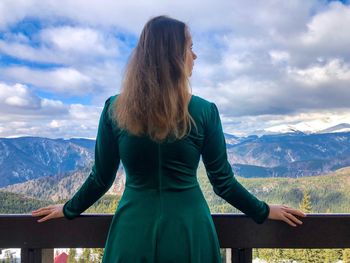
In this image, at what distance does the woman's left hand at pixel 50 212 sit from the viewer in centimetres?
129

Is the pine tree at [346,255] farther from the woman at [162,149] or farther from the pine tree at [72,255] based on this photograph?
the pine tree at [72,255]

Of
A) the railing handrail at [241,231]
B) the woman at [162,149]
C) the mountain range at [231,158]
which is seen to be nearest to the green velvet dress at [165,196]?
the woman at [162,149]

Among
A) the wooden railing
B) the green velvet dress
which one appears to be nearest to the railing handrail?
the wooden railing

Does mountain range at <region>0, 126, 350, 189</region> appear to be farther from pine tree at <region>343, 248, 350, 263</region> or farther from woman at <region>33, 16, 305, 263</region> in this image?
woman at <region>33, 16, 305, 263</region>

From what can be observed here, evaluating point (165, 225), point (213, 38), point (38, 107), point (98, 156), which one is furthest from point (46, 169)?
point (38, 107)

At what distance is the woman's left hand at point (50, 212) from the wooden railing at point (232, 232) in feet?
0.09

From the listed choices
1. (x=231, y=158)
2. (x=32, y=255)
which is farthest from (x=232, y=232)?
(x=231, y=158)

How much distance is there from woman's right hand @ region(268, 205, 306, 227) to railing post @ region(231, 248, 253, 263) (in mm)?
173

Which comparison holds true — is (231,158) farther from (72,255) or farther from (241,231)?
(72,255)

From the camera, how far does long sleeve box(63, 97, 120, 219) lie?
3.86 feet

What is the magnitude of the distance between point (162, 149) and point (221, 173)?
25 centimetres

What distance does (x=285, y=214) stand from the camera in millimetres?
1262

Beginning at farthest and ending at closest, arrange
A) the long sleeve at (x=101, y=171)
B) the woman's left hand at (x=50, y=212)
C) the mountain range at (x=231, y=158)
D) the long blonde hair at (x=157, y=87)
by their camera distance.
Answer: the mountain range at (x=231, y=158) < the woman's left hand at (x=50, y=212) < the long sleeve at (x=101, y=171) < the long blonde hair at (x=157, y=87)

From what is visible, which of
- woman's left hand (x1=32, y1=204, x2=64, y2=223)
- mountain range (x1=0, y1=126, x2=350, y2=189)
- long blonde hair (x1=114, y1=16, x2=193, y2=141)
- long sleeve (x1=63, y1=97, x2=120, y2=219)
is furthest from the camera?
mountain range (x1=0, y1=126, x2=350, y2=189)
